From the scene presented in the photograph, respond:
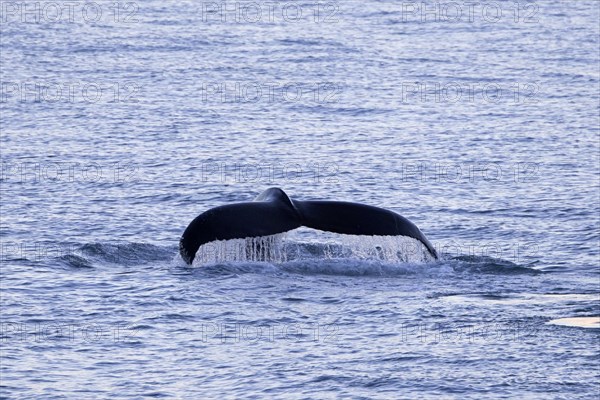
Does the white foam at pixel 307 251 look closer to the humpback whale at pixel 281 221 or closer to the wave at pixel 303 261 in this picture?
the wave at pixel 303 261

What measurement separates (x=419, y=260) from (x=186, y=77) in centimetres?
2069

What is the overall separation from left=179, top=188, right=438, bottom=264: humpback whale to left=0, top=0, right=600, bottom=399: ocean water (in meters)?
0.34

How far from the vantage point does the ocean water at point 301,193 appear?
1582 centimetres

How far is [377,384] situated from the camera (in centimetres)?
1509

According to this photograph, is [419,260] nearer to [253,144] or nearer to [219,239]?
[219,239]

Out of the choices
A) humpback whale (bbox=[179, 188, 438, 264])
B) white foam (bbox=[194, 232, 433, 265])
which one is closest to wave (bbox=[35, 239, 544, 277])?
white foam (bbox=[194, 232, 433, 265])

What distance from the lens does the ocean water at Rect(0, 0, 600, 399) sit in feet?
51.9

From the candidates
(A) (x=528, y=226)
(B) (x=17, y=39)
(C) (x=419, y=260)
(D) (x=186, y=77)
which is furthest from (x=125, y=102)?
(C) (x=419, y=260)

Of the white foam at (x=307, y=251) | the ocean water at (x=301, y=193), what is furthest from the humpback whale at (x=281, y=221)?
the ocean water at (x=301, y=193)

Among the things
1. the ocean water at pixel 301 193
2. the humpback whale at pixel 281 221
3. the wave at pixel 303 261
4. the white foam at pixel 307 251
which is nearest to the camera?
the ocean water at pixel 301 193

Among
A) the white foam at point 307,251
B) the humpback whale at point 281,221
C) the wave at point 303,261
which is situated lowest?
the wave at point 303,261

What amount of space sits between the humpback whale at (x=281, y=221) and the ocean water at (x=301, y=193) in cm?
34

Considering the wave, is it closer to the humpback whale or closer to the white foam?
the white foam

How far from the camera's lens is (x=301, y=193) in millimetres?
26344
